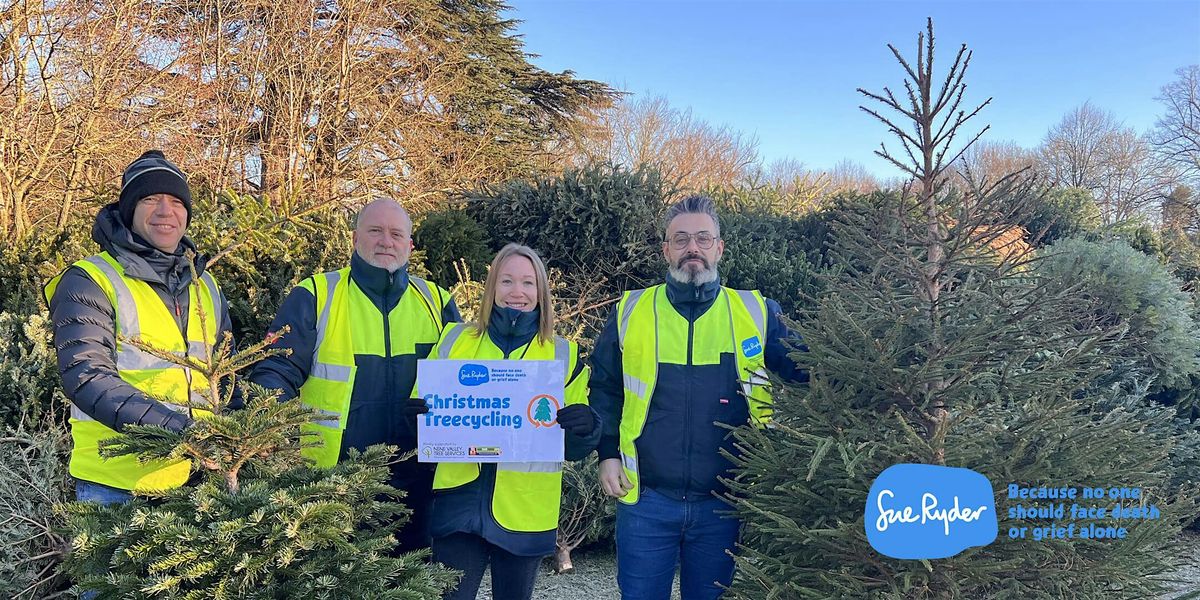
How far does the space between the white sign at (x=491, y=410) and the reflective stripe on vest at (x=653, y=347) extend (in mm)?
316

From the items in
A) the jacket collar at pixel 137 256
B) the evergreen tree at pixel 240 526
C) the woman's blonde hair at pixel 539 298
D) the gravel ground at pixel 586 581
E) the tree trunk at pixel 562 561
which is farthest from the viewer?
the tree trunk at pixel 562 561

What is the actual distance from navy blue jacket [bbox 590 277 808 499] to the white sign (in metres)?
0.28

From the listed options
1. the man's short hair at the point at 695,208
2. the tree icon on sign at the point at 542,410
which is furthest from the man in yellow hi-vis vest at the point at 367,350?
the man's short hair at the point at 695,208

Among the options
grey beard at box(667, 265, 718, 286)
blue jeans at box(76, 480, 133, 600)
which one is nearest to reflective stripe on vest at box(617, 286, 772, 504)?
grey beard at box(667, 265, 718, 286)

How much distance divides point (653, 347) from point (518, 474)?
2.58 feet

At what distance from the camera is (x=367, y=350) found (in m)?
3.01

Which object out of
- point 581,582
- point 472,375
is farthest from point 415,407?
point 581,582

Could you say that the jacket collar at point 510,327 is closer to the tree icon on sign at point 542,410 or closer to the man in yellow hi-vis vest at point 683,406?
the tree icon on sign at point 542,410

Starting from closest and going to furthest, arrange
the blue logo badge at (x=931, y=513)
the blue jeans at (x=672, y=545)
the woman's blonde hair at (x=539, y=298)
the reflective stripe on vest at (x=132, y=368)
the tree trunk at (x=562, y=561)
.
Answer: the blue logo badge at (x=931, y=513), the reflective stripe on vest at (x=132, y=368), the blue jeans at (x=672, y=545), the woman's blonde hair at (x=539, y=298), the tree trunk at (x=562, y=561)

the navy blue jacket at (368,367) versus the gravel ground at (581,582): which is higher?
the navy blue jacket at (368,367)

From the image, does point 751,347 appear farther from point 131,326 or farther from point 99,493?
point 99,493

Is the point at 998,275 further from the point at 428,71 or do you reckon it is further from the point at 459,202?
the point at 428,71

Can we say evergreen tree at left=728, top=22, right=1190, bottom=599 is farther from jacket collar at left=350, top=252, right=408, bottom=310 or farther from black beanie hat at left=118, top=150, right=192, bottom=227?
black beanie hat at left=118, top=150, right=192, bottom=227

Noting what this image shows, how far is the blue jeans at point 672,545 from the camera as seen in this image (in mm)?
2896
